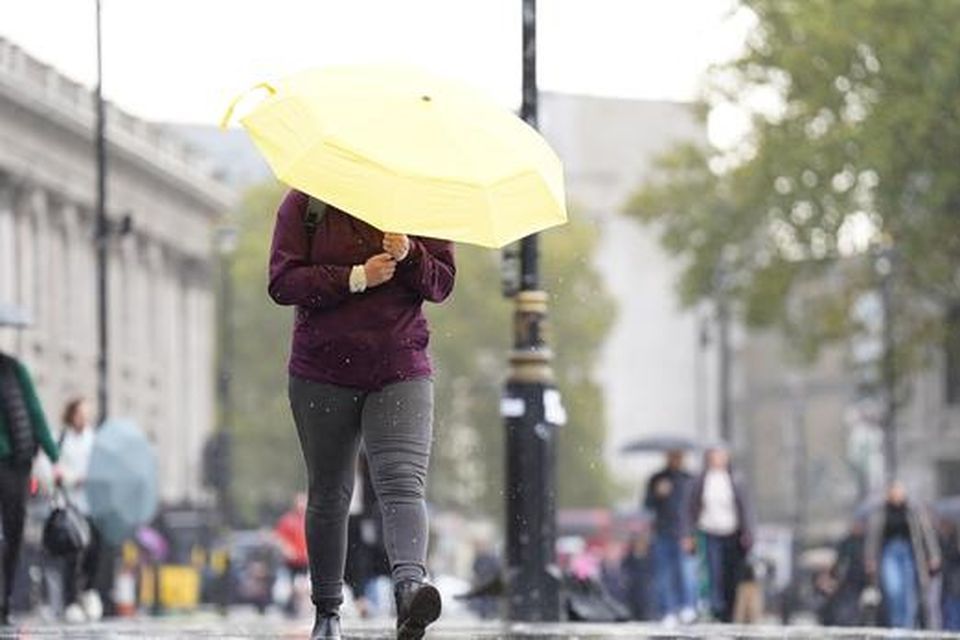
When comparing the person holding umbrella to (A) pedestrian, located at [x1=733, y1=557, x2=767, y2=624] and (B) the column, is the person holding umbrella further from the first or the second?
(B) the column

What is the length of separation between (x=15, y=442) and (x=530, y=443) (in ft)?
11.1

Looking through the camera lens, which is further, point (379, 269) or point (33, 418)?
point (33, 418)

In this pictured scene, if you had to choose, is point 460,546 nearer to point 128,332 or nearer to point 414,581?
point 128,332

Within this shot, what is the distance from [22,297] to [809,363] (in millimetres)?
21295

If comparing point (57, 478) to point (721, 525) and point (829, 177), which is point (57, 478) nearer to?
point (721, 525)

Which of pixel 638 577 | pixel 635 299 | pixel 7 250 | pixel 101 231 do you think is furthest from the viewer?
pixel 635 299

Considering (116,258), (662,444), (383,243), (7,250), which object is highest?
(116,258)

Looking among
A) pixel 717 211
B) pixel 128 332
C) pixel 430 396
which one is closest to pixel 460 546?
pixel 128 332

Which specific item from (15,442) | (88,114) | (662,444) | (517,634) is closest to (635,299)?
(88,114)

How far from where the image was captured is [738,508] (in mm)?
26750

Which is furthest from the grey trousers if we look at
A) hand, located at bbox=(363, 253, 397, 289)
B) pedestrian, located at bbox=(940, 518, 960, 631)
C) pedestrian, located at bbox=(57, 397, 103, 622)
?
pedestrian, located at bbox=(940, 518, 960, 631)

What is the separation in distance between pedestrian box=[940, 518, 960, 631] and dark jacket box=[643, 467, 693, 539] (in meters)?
9.08

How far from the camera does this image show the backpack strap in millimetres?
12344

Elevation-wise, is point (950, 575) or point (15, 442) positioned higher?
point (950, 575)
